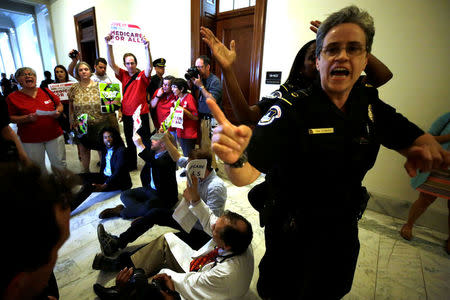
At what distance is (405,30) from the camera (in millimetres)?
2205

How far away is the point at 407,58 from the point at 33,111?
415 cm

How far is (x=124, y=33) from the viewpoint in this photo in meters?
2.98

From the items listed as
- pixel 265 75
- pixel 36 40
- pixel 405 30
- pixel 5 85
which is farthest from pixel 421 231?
pixel 36 40

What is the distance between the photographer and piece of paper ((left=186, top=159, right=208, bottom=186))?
1404 millimetres

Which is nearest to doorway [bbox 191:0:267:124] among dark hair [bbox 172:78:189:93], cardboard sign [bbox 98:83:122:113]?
dark hair [bbox 172:78:189:93]

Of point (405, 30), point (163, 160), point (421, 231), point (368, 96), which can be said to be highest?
point (405, 30)

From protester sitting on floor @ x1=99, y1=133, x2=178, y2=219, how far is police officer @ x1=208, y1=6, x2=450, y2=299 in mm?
1570

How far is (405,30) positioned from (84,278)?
369 cm

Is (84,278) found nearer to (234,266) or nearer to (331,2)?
(234,266)

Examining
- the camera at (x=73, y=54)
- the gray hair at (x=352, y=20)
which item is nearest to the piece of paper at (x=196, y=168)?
the gray hair at (x=352, y=20)

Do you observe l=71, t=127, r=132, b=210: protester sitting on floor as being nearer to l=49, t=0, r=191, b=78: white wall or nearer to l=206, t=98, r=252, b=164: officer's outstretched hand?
l=206, t=98, r=252, b=164: officer's outstretched hand

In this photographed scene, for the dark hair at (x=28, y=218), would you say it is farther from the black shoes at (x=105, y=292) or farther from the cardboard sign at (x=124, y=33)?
the cardboard sign at (x=124, y=33)

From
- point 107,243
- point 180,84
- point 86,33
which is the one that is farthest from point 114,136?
point 86,33

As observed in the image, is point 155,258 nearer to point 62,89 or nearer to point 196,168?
point 196,168
